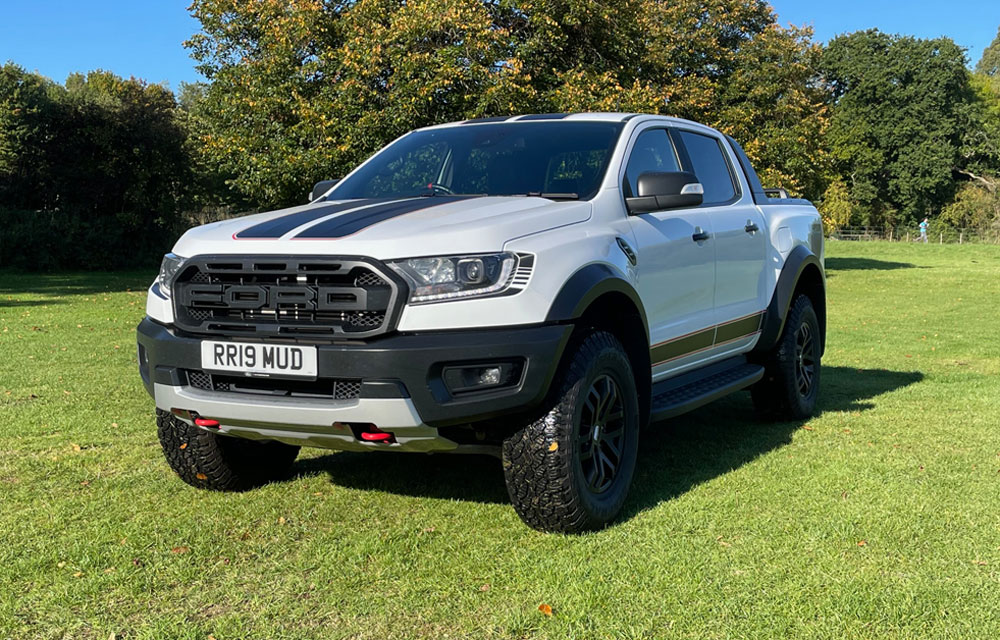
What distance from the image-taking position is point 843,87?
6531 centimetres

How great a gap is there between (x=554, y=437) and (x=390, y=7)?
18972mm

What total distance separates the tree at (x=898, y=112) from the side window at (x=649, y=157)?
58693mm

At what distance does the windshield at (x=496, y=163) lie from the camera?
16.3 feet

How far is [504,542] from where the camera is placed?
417 centimetres

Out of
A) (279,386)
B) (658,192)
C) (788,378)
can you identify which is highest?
(658,192)

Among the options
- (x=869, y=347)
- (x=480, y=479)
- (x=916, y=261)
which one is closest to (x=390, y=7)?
(x=869, y=347)

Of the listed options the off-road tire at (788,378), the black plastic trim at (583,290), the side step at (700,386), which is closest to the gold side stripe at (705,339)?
the side step at (700,386)

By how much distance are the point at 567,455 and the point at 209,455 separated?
1879 mm

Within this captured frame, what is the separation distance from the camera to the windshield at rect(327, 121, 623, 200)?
4.96 metres

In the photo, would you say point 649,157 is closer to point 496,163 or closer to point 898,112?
point 496,163

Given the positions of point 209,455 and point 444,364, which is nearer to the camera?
point 444,364

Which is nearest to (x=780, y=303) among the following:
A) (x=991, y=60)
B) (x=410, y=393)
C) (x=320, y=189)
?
(x=320, y=189)

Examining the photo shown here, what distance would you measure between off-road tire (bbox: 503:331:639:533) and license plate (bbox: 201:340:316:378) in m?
0.92

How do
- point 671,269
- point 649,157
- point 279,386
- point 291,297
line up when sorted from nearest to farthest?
point 291,297 → point 279,386 → point 671,269 → point 649,157
